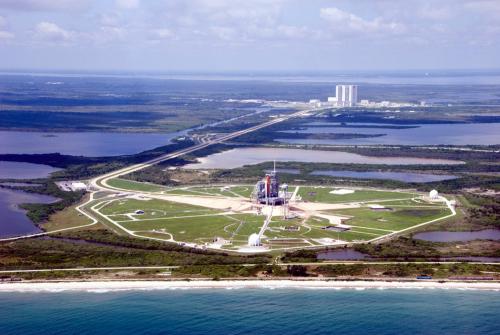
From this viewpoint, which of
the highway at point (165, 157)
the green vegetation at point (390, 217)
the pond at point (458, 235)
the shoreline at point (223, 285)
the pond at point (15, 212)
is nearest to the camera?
the shoreline at point (223, 285)

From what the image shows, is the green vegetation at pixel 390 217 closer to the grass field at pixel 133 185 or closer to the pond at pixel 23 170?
the grass field at pixel 133 185

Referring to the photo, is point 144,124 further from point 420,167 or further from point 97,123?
point 420,167

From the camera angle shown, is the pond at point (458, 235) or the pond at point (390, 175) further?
the pond at point (390, 175)

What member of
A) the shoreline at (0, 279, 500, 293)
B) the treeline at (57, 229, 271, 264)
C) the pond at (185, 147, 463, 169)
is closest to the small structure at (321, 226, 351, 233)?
the treeline at (57, 229, 271, 264)

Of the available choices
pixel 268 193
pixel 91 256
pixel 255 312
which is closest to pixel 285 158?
pixel 268 193

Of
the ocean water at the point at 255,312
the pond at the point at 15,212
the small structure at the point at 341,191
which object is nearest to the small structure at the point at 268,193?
the small structure at the point at 341,191

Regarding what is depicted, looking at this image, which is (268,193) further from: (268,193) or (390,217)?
(390,217)
